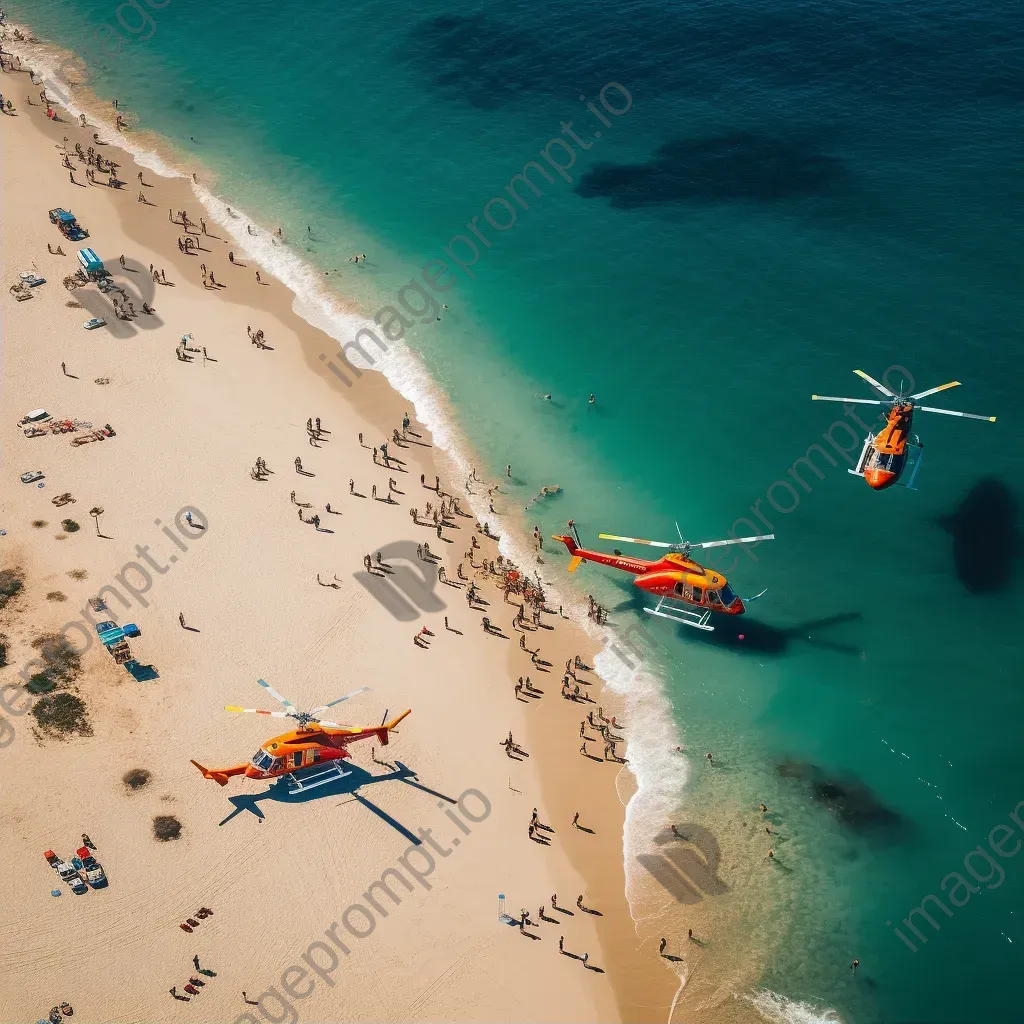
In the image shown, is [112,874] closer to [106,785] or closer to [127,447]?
[106,785]

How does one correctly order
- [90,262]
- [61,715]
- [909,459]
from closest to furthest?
[61,715], [909,459], [90,262]

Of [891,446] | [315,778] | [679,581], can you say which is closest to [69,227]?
[315,778]

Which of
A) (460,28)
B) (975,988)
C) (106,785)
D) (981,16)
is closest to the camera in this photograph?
(975,988)

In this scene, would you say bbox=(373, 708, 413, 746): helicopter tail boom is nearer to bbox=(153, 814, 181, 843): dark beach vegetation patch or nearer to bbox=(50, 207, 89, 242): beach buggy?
bbox=(153, 814, 181, 843): dark beach vegetation patch

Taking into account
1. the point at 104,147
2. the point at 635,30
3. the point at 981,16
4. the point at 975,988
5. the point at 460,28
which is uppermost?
the point at 981,16

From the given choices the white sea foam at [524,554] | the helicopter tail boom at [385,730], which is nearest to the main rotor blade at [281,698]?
the helicopter tail boom at [385,730]

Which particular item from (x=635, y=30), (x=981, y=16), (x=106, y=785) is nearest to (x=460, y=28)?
(x=635, y=30)

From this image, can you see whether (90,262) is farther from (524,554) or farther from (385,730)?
(385,730)
